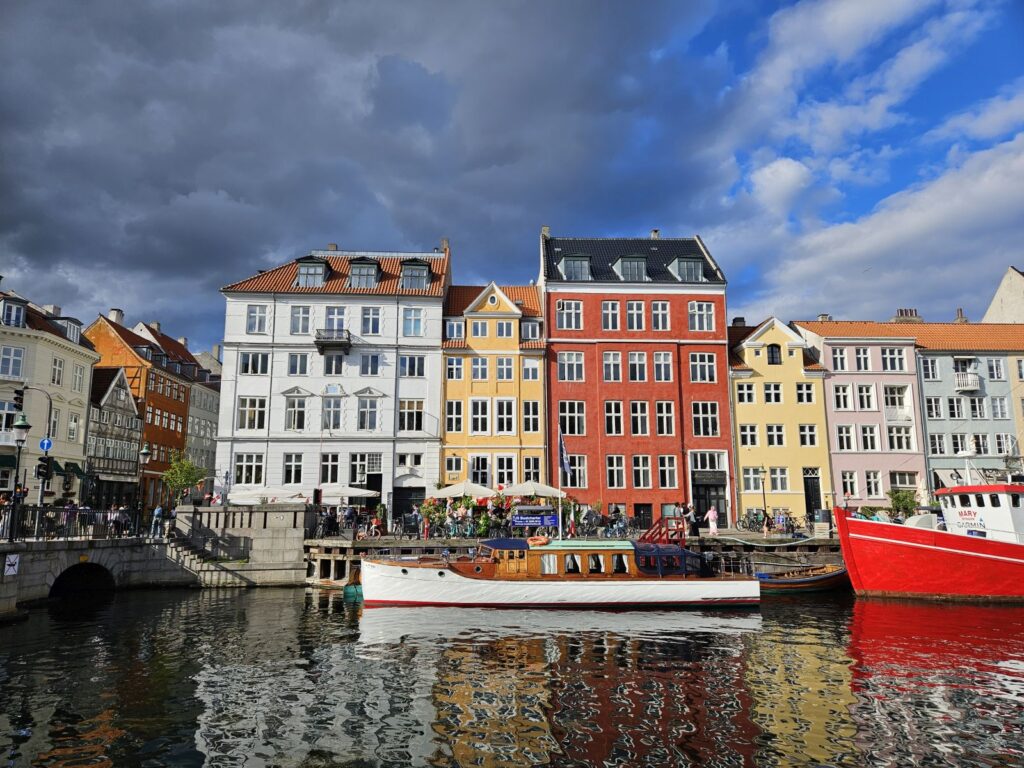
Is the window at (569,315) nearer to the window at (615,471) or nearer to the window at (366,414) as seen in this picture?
the window at (615,471)

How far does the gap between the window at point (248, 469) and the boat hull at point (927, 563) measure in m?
35.0

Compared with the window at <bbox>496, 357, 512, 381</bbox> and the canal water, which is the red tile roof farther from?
the canal water

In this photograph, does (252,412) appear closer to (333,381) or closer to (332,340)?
(333,381)

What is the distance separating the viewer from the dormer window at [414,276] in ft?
156

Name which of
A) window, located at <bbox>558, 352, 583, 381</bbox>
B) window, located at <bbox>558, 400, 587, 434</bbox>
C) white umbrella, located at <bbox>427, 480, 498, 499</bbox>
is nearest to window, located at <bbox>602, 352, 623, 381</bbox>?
Result: window, located at <bbox>558, 352, 583, 381</bbox>

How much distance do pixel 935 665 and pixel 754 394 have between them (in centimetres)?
3133

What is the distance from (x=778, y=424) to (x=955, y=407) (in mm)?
13854

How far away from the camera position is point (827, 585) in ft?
106

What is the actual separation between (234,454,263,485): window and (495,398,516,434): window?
53.3 ft

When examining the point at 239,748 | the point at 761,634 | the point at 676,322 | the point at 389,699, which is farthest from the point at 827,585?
the point at 239,748

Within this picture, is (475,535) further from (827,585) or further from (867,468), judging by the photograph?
(867,468)

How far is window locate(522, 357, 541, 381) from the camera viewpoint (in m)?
46.9

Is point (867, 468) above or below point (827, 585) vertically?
above

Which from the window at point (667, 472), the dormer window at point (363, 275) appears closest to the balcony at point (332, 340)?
the dormer window at point (363, 275)
